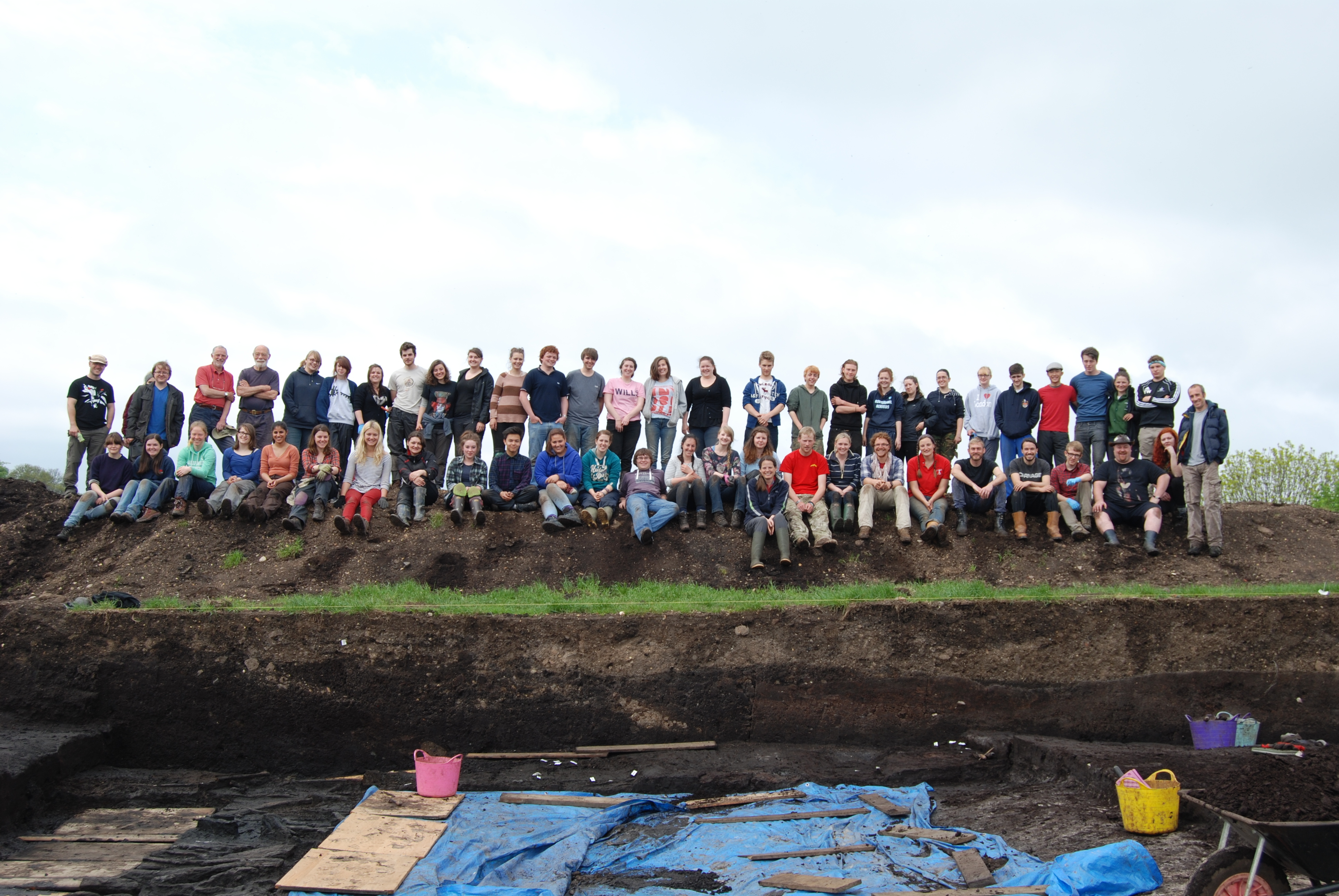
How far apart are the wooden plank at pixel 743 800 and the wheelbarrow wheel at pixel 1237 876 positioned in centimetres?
311

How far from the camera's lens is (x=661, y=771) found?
764cm

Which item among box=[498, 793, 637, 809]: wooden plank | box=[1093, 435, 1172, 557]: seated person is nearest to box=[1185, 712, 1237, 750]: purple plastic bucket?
box=[1093, 435, 1172, 557]: seated person

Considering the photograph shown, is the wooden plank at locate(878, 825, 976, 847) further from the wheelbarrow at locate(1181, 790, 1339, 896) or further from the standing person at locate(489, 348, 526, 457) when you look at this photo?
the standing person at locate(489, 348, 526, 457)

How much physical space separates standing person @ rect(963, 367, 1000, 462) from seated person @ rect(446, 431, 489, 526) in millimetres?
6373

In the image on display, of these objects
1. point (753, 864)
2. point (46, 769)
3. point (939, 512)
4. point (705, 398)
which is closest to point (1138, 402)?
point (939, 512)

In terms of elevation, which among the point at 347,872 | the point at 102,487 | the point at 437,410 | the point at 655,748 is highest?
the point at 437,410

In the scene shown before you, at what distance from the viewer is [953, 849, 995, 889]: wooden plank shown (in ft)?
18.1

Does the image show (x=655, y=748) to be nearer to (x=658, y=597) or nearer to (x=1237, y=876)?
(x=658, y=597)

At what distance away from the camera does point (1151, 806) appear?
5969 millimetres

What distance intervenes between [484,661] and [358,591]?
2473 mm

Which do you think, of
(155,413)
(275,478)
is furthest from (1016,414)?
(155,413)

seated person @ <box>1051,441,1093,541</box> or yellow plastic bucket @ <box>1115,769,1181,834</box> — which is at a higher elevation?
seated person @ <box>1051,441,1093,541</box>

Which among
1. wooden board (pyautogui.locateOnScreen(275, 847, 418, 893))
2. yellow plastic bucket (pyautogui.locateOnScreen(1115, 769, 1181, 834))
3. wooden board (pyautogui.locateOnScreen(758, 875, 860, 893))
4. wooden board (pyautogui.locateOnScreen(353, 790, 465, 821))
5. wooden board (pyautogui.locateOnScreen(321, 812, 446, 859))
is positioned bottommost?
wooden board (pyautogui.locateOnScreen(275, 847, 418, 893))

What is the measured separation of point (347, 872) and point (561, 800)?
179cm
